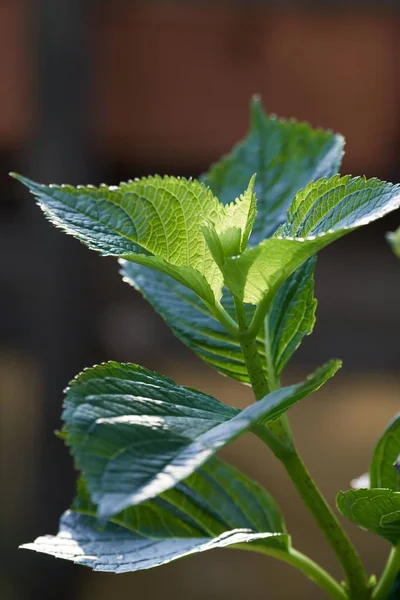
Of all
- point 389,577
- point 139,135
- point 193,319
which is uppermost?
point 139,135

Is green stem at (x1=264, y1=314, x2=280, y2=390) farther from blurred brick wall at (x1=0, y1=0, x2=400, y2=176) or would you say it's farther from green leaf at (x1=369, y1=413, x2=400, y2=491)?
blurred brick wall at (x1=0, y1=0, x2=400, y2=176)

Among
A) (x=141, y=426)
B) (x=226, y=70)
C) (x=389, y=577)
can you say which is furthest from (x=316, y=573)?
(x=226, y=70)

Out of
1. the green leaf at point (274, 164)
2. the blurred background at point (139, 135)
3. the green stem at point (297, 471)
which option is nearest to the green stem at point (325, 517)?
the green stem at point (297, 471)

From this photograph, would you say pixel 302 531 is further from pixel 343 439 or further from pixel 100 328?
pixel 100 328

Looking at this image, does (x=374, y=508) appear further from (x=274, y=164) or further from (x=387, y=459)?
(x=274, y=164)

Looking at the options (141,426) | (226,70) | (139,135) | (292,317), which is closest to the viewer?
(141,426)

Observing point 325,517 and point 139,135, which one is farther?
point 139,135

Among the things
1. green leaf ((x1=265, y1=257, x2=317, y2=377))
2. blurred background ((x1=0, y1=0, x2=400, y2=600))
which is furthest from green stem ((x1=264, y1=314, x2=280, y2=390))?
blurred background ((x1=0, y1=0, x2=400, y2=600))

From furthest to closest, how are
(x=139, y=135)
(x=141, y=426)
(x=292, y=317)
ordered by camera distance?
(x=139, y=135), (x=292, y=317), (x=141, y=426)
